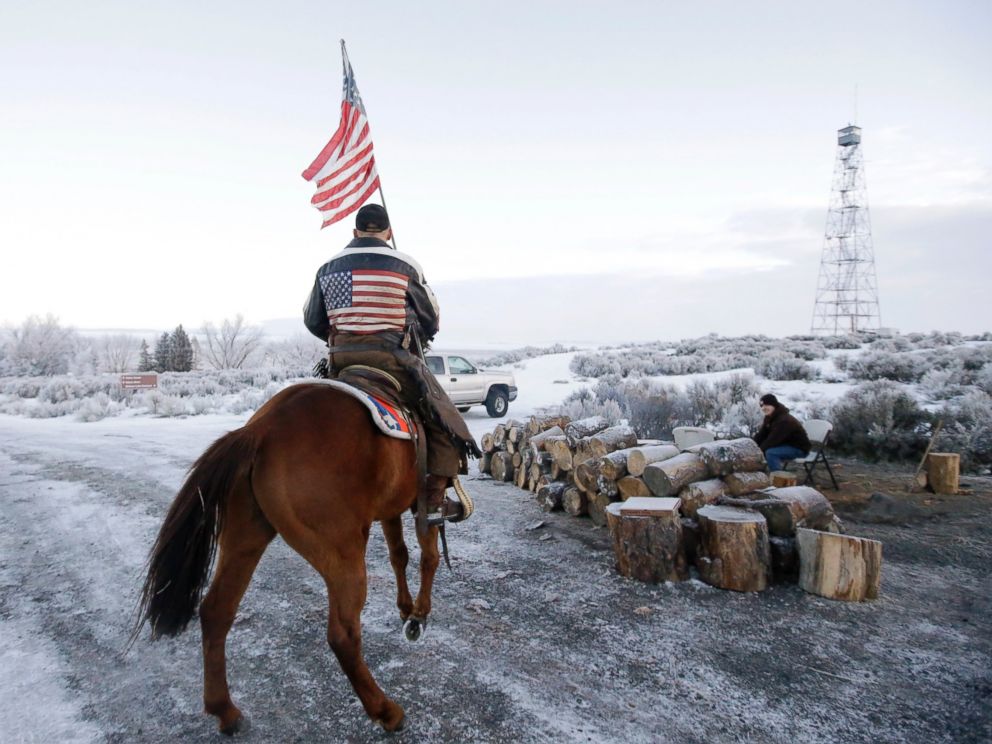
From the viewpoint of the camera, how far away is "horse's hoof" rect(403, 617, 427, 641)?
367cm

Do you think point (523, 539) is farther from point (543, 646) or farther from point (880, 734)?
point (880, 734)

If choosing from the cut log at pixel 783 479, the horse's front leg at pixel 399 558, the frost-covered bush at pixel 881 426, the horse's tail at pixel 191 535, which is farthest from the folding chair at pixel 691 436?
the horse's tail at pixel 191 535

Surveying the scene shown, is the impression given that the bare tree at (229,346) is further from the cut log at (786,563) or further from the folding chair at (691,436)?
the cut log at (786,563)

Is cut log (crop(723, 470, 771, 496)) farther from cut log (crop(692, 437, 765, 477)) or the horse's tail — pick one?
the horse's tail

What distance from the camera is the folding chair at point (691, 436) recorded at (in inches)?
316

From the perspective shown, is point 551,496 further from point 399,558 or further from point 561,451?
point 399,558

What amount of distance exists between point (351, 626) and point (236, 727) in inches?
31.0

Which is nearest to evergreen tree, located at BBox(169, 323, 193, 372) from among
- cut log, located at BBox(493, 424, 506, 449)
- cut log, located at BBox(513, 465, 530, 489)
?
cut log, located at BBox(493, 424, 506, 449)

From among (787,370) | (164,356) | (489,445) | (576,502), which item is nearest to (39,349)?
(164,356)

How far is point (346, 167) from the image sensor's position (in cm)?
476

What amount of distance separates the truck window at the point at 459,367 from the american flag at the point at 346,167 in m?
10.2

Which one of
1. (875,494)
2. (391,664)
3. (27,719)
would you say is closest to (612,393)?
(875,494)

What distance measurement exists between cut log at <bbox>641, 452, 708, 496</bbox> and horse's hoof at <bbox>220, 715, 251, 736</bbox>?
4.01m

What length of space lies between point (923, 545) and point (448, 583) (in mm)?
4611
